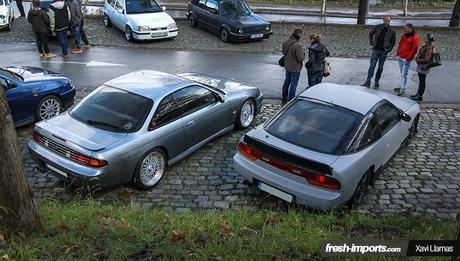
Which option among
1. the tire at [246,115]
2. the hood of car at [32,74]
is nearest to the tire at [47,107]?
the hood of car at [32,74]

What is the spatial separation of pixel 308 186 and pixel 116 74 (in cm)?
862

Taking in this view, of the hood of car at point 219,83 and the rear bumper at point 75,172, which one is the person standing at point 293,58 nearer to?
the hood of car at point 219,83

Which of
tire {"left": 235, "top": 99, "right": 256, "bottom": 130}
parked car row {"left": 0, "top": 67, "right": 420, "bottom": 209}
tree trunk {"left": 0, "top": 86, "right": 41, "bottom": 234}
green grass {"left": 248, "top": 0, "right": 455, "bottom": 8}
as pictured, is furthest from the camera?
green grass {"left": 248, "top": 0, "right": 455, "bottom": 8}

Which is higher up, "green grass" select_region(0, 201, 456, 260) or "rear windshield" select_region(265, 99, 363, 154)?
"rear windshield" select_region(265, 99, 363, 154)

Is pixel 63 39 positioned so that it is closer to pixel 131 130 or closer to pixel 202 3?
pixel 202 3

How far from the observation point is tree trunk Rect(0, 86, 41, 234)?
4367 millimetres

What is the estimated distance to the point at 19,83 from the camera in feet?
30.5

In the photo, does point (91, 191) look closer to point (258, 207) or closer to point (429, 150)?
point (258, 207)

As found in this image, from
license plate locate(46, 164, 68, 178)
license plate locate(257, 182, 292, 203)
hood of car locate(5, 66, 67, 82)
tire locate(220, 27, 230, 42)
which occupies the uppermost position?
hood of car locate(5, 66, 67, 82)

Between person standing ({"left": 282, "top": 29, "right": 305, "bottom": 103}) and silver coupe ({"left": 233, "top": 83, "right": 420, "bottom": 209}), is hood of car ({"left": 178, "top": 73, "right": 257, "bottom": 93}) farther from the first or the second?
silver coupe ({"left": 233, "top": 83, "right": 420, "bottom": 209})

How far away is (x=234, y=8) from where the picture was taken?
18234mm

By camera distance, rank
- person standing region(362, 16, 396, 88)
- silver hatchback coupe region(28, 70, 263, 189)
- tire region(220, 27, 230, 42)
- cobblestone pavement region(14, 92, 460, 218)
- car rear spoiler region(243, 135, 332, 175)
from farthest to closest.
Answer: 1. tire region(220, 27, 230, 42)
2. person standing region(362, 16, 396, 88)
3. cobblestone pavement region(14, 92, 460, 218)
4. silver hatchback coupe region(28, 70, 263, 189)
5. car rear spoiler region(243, 135, 332, 175)

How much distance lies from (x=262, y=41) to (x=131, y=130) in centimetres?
1151

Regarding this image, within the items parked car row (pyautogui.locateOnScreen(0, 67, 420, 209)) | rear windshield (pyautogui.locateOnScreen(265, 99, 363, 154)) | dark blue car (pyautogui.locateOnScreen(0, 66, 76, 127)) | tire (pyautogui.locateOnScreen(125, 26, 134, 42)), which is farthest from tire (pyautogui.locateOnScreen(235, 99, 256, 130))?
tire (pyautogui.locateOnScreen(125, 26, 134, 42))
